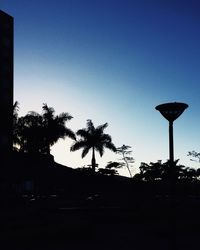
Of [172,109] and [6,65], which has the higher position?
[6,65]

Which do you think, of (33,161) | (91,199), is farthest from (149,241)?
(33,161)

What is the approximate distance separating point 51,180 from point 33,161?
404 centimetres

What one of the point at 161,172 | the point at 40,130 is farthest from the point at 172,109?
the point at 161,172

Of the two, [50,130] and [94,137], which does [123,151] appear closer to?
[94,137]

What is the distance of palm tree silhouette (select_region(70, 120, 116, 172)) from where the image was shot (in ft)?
188

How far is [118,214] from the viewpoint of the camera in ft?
73.5

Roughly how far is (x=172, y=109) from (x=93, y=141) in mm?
48396

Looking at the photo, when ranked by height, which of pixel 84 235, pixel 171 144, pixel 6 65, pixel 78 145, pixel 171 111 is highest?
pixel 6 65

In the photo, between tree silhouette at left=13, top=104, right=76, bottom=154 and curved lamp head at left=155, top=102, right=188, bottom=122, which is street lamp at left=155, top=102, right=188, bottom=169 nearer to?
curved lamp head at left=155, top=102, right=188, bottom=122

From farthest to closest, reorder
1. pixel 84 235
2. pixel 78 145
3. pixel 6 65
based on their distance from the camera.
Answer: pixel 78 145
pixel 6 65
pixel 84 235

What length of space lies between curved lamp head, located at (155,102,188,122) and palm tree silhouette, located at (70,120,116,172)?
47.9 m

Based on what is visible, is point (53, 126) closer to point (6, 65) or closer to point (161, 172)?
point (6, 65)

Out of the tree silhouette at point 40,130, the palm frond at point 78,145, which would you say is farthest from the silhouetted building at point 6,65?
the palm frond at point 78,145

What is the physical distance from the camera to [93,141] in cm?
5734
